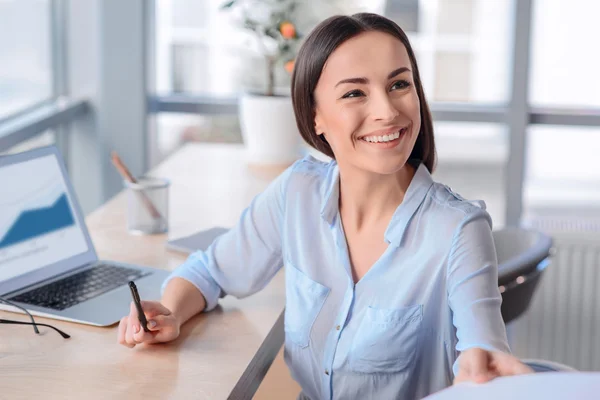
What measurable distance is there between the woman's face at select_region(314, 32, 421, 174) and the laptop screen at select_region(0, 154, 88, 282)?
25.6 inches

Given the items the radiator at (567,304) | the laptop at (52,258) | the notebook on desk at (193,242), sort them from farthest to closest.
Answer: the radiator at (567,304), the notebook on desk at (193,242), the laptop at (52,258)

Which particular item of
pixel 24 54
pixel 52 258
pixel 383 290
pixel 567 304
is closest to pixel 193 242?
pixel 52 258

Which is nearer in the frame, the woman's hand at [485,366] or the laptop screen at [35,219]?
the woman's hand at [485,366]

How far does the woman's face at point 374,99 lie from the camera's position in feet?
4.86

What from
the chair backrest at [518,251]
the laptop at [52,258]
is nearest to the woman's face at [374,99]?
the laptop at [52,258]

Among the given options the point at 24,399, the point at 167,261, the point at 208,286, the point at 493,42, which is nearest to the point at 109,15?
the point at 493,42

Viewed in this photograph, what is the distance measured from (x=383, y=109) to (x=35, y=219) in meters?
0.75

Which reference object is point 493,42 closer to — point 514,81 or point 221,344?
point 514,81

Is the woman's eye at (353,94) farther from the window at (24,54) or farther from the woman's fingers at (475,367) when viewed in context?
the window at (24,54)

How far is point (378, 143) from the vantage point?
1.49m

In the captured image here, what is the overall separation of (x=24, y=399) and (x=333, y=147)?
650 millimetres

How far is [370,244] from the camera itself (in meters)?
1.58

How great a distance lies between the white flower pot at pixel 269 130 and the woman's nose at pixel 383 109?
1.36 metres

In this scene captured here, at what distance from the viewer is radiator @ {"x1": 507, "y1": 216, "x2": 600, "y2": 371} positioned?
11.0 feet
